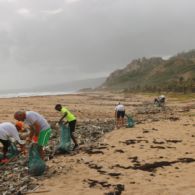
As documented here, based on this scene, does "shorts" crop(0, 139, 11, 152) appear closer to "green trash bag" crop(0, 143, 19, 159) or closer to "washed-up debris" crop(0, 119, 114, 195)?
"green trash bag" crop(0, 143, 19, 159)

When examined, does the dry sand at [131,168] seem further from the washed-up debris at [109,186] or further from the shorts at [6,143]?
the shorts at [6,143]

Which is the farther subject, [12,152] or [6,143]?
[12,152]

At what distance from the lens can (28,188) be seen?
9.83 meters

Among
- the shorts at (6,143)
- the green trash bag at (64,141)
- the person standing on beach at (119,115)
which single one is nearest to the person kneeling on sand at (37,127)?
the shorts at (6,143)

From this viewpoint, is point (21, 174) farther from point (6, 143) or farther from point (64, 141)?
point (64, 141)

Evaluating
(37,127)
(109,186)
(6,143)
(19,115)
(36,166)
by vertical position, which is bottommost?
(109,186)

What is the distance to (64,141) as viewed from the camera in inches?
559

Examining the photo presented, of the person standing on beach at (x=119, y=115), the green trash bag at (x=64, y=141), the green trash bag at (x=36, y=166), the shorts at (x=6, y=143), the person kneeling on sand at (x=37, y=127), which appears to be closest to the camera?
the green trash bag at (x=36, y=166)

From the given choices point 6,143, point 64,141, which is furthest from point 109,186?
point 64,141

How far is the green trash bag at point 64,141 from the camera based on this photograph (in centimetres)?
1392

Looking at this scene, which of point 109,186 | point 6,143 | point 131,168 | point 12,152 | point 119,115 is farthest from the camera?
point 119,115

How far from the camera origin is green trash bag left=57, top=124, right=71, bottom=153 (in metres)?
13.9

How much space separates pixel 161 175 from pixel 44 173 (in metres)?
3.13

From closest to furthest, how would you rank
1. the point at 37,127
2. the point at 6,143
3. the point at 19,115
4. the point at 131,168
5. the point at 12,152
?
1. the point at 19,115
2. the point at 37,127
3. the point at 131,168
4. the point at 6,143
5. the point at 12,152
